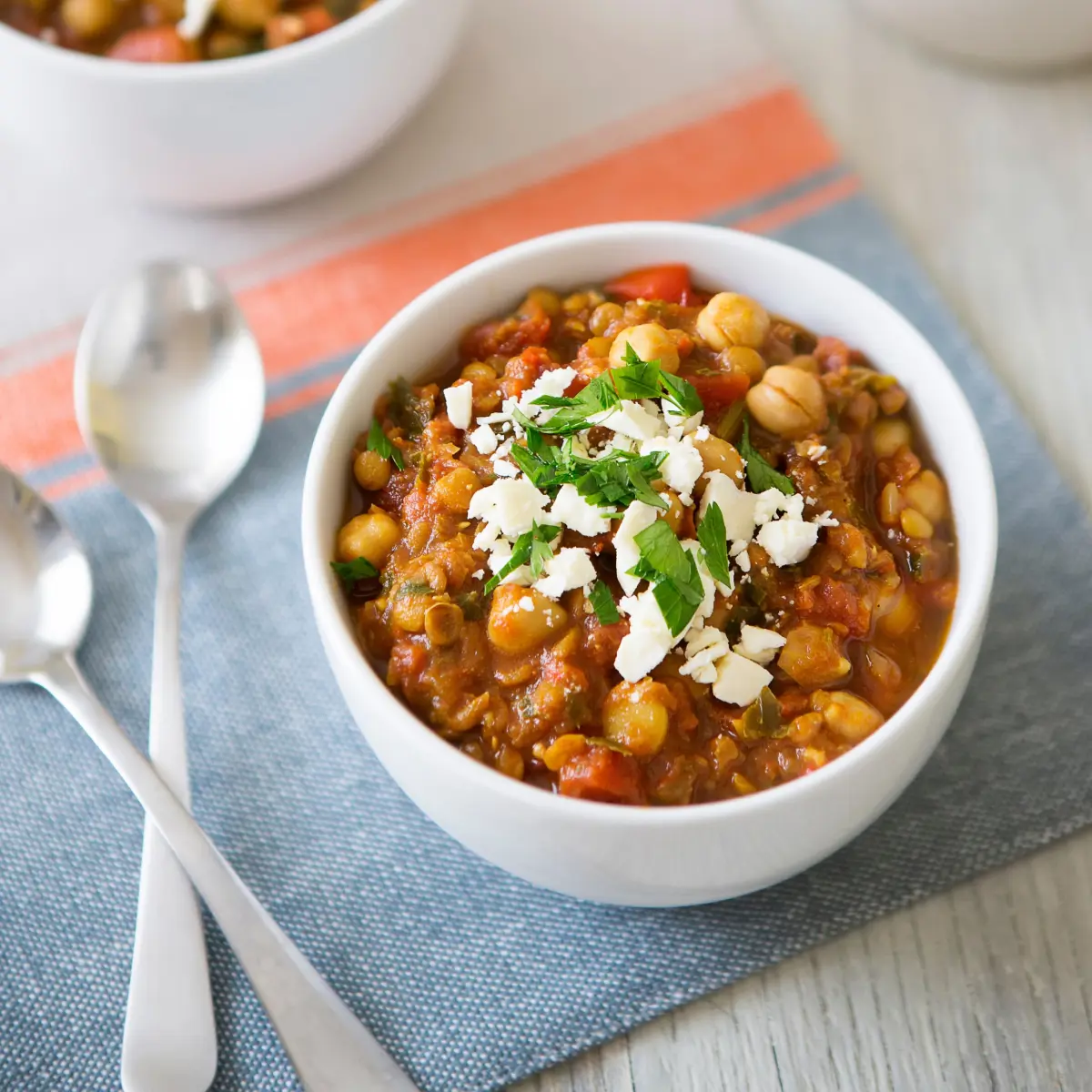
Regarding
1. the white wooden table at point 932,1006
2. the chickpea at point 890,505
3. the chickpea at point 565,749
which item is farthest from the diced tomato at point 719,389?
the white wooden table at point 932,1006

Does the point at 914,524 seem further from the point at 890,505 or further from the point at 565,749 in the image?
the point at 565,749

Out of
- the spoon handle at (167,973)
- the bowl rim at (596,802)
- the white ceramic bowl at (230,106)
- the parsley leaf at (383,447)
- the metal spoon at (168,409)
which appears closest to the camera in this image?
the bowl rim at (596,802)

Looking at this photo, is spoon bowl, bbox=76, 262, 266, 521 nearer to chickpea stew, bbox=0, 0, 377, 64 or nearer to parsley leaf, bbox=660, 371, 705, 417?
chickpea stew, bbox=0, 0, 377, 64

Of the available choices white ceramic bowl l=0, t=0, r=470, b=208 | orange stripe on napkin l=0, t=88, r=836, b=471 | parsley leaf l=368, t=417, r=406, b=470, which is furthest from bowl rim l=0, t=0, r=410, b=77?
parsley leaf l=368, t=417, r=406, b=470

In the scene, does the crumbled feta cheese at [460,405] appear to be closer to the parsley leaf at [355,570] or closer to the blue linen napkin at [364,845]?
the parsley leaf at [355,570]

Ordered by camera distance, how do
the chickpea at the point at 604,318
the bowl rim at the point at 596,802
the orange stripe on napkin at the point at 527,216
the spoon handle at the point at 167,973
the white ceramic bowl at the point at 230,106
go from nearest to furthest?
the bowl rim at the point at 596,802, the spoon handle at the point at 167,973, the chickpea at the point at 604,318, the white ceramic bowl at the point at 230,106, the orange stripe on napkin at the point at 527,216

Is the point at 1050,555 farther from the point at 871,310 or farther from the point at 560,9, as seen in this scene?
the point at 560,9
